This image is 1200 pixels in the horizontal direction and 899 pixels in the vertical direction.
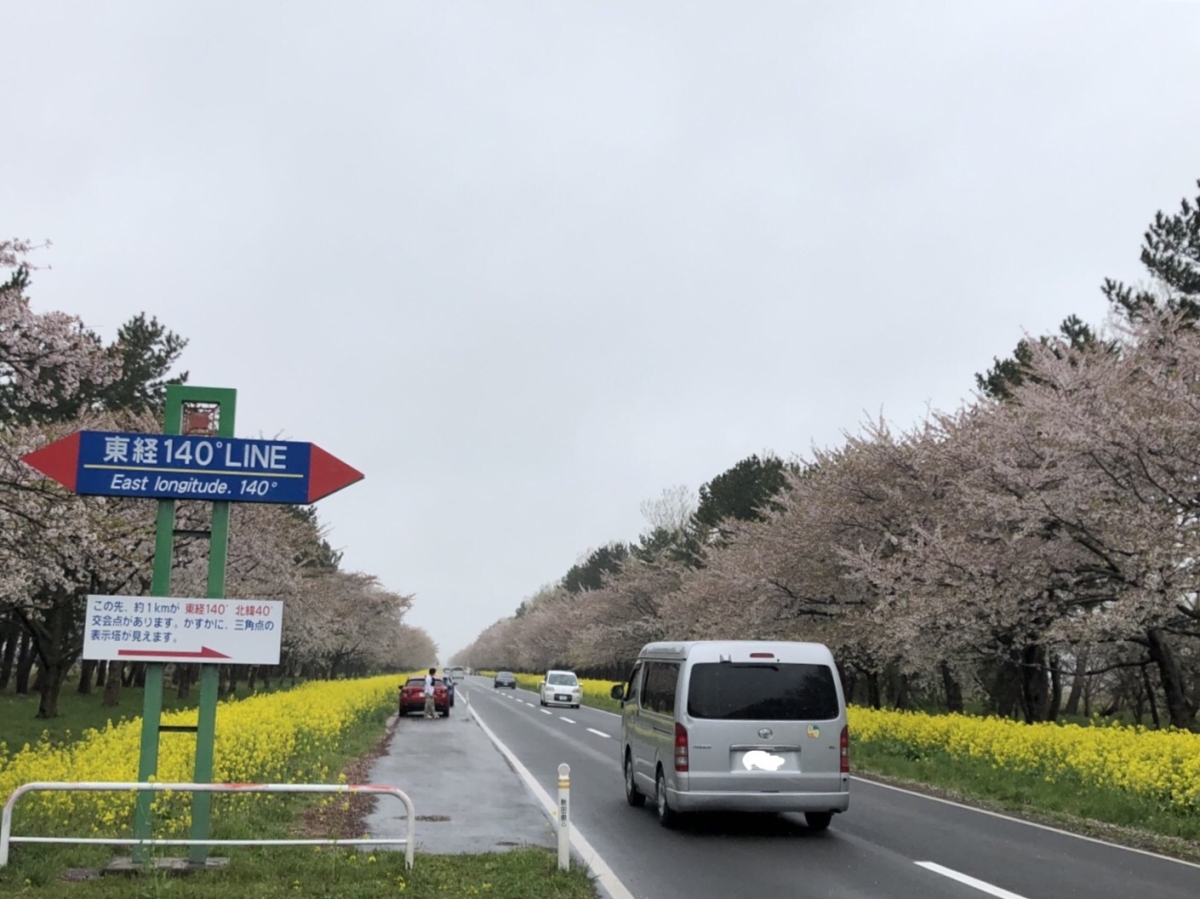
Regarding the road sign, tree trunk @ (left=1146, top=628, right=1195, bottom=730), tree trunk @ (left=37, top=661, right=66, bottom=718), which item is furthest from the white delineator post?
tree trunk @ (left=37, top=661, right=66, bottom=718)

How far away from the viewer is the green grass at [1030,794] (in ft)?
40.8

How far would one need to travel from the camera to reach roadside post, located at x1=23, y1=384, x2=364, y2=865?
9.19 meters

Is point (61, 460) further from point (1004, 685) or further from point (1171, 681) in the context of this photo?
point (1004, 685)

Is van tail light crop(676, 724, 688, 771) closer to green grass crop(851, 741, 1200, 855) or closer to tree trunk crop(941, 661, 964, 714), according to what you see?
green grass crop(851, 741, 1200, 855)

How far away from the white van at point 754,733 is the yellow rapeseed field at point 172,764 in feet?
16.1

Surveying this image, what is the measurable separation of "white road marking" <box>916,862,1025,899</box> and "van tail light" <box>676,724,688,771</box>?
2.52 meters

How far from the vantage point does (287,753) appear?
15844 millimetres

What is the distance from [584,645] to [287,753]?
212 feet

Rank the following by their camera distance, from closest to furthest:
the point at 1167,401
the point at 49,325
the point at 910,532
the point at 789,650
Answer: the point at 789,650, the point at 49,325, the point at 1167,401, the point at 910,532

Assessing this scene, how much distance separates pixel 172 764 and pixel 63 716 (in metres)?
25.2

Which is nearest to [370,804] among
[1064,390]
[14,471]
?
[14,471]

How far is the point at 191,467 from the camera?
9453mm

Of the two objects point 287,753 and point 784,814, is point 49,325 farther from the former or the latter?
point 784,814

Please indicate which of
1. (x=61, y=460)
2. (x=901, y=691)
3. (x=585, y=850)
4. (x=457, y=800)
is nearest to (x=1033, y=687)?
(x=901, y=691)
